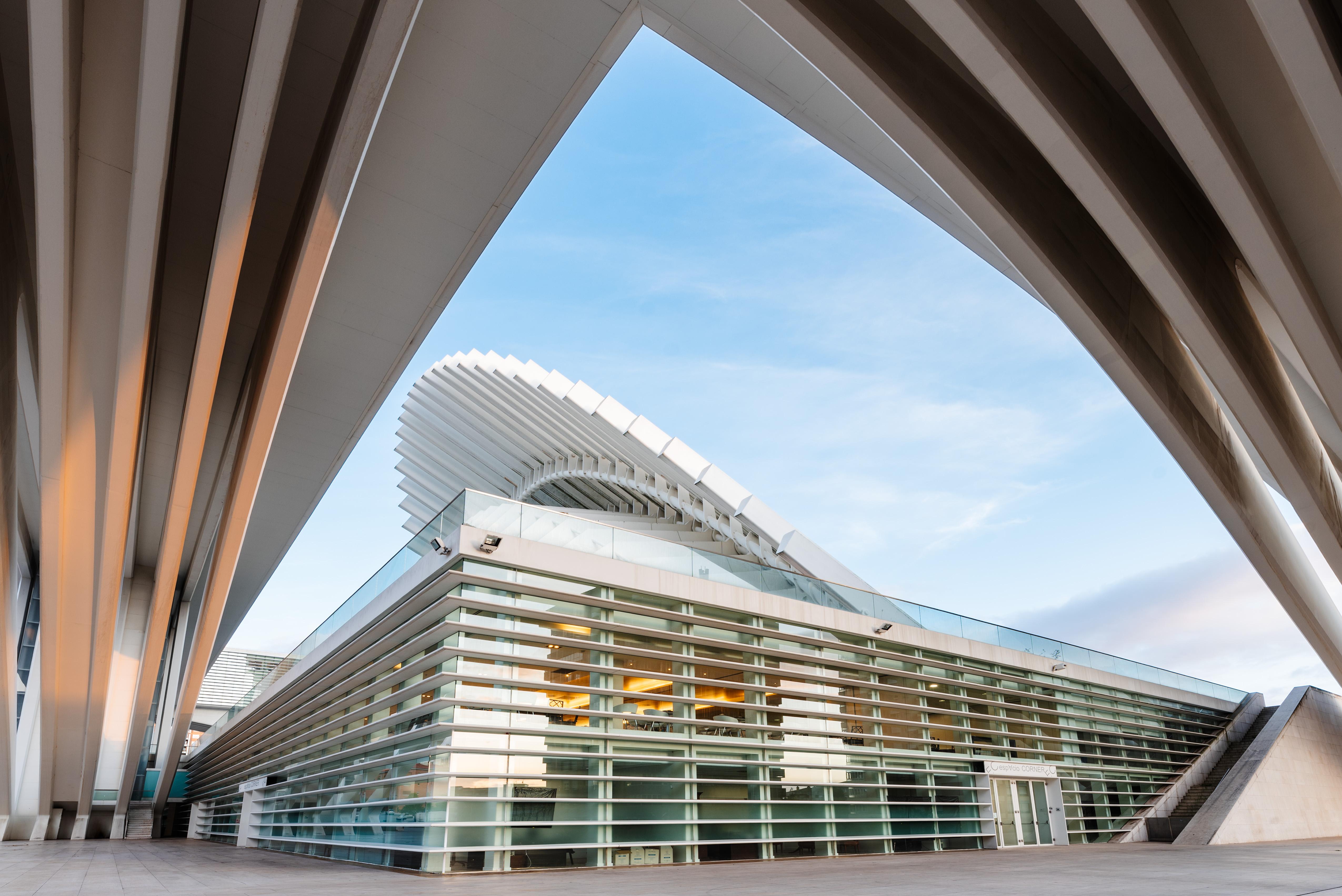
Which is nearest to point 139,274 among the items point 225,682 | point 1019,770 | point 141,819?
point 1019,770

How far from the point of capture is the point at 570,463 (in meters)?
32.8

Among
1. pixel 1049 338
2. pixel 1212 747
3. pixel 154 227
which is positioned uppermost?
pixel 1049 338

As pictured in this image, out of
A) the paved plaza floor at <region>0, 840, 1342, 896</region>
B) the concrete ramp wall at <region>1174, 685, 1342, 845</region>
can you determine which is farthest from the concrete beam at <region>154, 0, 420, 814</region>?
the concrete ramp wall at <region>1174, 685, 1342, 845</region>

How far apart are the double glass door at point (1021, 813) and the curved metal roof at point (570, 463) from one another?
7.90 m

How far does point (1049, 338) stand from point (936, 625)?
184 ft

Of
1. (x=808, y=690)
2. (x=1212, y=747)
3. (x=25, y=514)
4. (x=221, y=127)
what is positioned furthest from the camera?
(x=1212, y=747)

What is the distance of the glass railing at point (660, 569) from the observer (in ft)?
37.6

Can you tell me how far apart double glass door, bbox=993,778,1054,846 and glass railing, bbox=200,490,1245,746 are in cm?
308

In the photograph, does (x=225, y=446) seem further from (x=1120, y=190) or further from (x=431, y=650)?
(x=1120, y=190)

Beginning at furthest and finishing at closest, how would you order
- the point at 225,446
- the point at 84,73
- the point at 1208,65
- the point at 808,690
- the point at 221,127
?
the point at 225,446 < the point at 808,690 < the point at 221,127 < the point at 84,73 < the point at 1208,65

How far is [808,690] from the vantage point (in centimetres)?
1397

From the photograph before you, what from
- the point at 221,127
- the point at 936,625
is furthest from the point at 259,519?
the point at 936,625

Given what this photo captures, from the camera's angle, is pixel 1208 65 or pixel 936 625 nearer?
pixel 1208 65

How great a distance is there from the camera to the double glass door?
16422 mm
